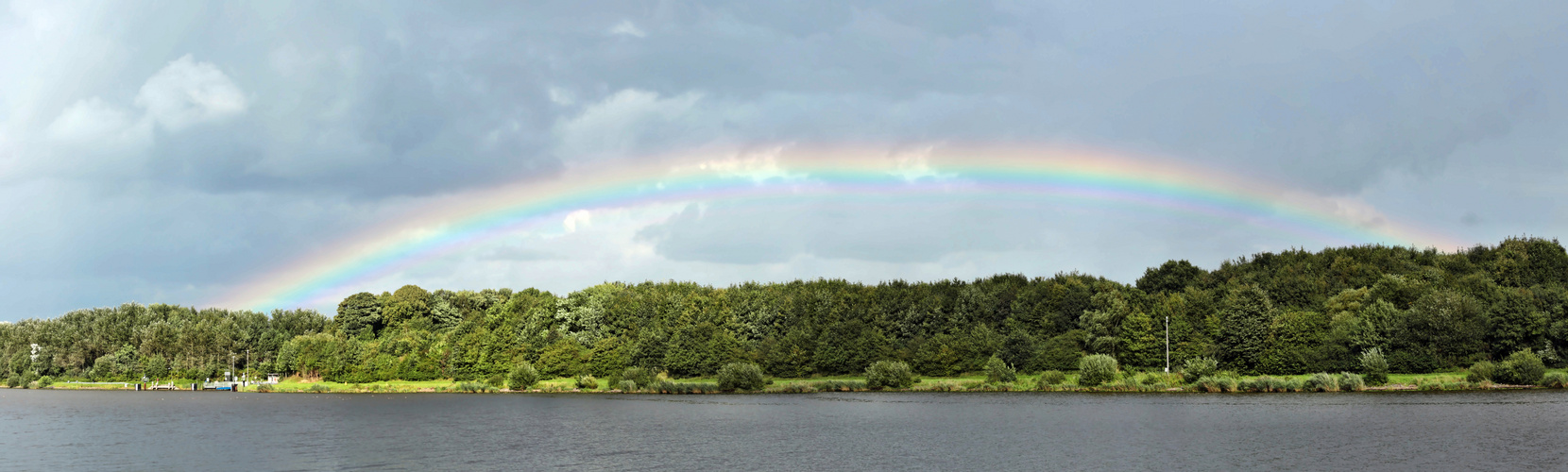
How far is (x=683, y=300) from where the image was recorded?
150125 millimetres

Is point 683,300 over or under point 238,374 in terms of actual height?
over

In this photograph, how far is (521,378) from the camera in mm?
135875

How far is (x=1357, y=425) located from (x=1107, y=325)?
211 feet

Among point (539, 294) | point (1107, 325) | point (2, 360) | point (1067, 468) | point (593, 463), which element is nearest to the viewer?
point (1067, 468)

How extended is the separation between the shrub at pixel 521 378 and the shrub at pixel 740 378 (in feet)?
96.9

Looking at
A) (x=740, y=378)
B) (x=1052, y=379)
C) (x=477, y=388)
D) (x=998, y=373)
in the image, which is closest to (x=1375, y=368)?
(x=1052, y=379)

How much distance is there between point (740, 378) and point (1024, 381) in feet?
119

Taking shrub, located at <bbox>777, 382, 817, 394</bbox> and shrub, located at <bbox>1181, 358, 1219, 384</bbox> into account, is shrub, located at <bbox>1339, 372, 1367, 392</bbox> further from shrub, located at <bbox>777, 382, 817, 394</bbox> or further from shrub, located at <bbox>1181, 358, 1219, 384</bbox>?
shrub, located at <bbox>777, 382, 817, 394</bbox>

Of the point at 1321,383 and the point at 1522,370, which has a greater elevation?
the point at 1522,370

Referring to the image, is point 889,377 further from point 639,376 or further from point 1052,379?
point 639,376

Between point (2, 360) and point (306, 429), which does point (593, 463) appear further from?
point (2, 360)

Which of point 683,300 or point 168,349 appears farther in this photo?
point 168,349

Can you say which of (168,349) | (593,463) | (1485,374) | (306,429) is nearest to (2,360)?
(168,349)

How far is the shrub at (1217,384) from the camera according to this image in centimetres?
10344
